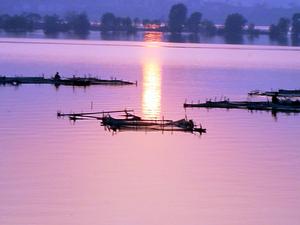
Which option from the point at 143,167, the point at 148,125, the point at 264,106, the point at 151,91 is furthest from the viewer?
the point at 151,91

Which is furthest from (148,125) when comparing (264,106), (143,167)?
(264,106)

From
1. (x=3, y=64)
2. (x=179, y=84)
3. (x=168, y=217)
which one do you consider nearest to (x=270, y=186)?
(x=168, y=217)

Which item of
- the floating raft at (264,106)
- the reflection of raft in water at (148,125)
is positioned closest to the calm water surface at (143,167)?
the floating raft at (264,106)

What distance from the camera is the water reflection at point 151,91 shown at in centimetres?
5406

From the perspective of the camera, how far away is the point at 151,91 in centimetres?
7062

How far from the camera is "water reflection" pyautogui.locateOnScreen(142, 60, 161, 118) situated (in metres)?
54.1

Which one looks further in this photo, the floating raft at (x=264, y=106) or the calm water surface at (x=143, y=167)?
the floating raft at (x=264, y=106)

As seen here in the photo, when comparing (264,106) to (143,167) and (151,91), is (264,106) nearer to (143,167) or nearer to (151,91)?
(143,167)

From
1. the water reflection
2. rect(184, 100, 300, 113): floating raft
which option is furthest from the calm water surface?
rect(184, 100, 300, 113): floating raft

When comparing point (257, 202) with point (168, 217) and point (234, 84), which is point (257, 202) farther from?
point (234, 84)

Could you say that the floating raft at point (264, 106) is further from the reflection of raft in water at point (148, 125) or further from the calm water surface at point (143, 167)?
the reflection of raft in water at point (148, 125)

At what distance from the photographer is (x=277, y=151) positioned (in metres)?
39.2

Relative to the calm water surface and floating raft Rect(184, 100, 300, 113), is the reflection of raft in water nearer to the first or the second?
the calm water surface

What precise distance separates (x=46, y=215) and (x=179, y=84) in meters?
54.4
